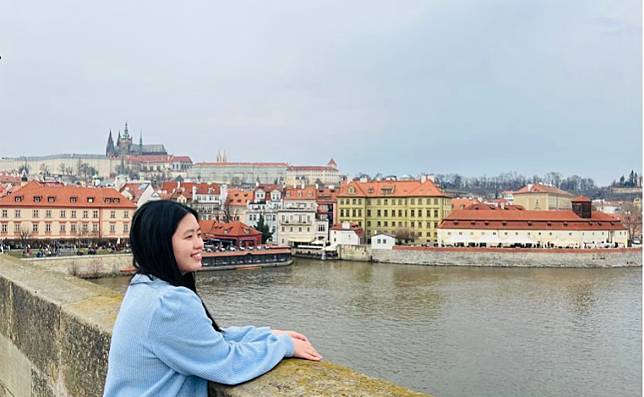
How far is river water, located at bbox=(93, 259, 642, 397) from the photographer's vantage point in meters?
11.7

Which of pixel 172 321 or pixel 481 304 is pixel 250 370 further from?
pixel 481 304

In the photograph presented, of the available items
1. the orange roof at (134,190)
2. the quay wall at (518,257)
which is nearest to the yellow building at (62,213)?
the orange roof at (134,190)

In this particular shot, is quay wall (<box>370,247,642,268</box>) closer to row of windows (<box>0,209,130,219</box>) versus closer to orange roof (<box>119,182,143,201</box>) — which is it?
row of windows (<box>0,209,130,219</box>)

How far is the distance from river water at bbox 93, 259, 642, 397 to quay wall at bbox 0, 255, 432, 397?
28.7ft

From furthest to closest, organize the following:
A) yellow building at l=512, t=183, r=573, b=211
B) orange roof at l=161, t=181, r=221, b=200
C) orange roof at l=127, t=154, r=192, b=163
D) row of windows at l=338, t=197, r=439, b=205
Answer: orange roof at l=127, t=154, r=192, b=163 → yellow building at l=512, t=183, r=573, b=211 → orange roof at l=161, t=181, r=221, b=200 → row of windows at l=338, t=197, r=439, b=205

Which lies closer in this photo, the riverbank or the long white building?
the riverbank

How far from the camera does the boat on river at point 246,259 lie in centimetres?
2903

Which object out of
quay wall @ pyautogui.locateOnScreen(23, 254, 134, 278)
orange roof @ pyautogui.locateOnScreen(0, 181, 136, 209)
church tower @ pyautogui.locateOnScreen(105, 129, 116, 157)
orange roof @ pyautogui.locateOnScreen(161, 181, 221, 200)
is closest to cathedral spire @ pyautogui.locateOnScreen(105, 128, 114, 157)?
church tower @ pyautogui.locateOnScreen(105, 129, 116, 157)

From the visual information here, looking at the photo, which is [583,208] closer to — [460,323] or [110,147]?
[460,323]

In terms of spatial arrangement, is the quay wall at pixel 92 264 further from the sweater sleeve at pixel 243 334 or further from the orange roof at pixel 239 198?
the sweater sleeve at pixel 243 334

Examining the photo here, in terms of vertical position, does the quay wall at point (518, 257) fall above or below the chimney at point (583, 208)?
below

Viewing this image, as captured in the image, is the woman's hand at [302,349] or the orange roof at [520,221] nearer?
the woman's hand at [302,349]

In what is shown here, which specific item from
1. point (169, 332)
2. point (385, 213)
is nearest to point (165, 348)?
point (169, 332)

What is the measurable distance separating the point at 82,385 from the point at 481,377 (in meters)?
10.6
